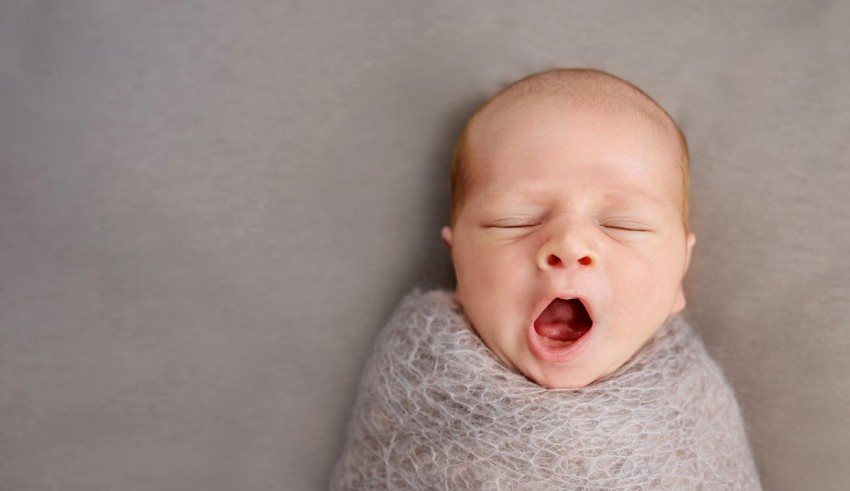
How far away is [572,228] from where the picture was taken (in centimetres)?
95

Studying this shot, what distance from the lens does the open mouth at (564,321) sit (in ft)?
3.26

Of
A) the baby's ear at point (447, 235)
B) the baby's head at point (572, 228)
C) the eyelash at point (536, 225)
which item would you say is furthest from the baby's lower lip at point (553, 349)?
the baby's ear at point (447, 235)

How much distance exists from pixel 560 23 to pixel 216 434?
3.07 ft

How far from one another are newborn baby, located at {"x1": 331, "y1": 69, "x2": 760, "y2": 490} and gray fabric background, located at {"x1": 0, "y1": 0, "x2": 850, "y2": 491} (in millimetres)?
171

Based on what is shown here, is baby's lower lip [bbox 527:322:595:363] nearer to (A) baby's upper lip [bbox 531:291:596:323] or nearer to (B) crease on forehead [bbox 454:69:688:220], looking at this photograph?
(A) baby's upper lip [bbox 531:291:596:323]

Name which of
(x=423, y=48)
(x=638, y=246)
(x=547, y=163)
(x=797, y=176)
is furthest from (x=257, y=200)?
(x=797, y=176)

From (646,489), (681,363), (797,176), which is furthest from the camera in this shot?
(797,176)

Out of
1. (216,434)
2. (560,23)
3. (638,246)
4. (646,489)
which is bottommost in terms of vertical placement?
(216,434)

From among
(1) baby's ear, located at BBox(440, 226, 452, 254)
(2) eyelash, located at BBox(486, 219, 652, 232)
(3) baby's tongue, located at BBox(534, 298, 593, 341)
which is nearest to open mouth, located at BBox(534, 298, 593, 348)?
(3) baby's tongue, located at BBox(534, 298, 593, 341)

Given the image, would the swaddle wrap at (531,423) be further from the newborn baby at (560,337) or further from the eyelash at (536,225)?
the eyelash at (536,225)

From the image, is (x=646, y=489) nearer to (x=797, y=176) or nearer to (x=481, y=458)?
(x=481, y=458)

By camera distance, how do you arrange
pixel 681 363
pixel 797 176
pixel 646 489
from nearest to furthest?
pixel 646 489, pixel 681 363, pixel 797 176

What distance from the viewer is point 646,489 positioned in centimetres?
92

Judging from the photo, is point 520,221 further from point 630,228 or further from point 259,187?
point 259,187
